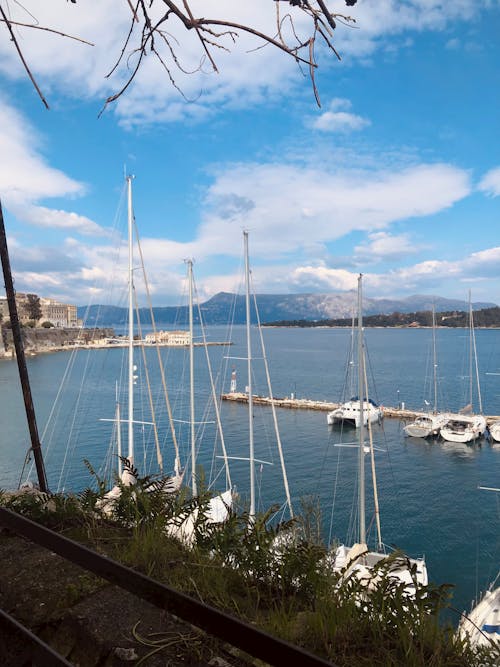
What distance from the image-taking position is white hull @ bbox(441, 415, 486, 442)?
98.9 ft

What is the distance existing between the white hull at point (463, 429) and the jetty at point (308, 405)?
2.99 metres

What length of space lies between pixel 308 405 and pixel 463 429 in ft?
46.7

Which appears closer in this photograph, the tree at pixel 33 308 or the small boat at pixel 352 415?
the small boat at pixel 352 415

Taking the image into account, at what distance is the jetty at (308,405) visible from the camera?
37906mm

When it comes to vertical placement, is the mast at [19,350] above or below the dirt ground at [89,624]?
above

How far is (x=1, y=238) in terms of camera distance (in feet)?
11.6

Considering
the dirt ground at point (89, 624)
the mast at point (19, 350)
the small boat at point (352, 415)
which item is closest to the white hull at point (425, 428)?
the small boat at point (352, 415)

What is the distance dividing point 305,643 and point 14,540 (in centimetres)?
185

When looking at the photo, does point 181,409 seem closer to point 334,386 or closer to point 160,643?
point 334,386

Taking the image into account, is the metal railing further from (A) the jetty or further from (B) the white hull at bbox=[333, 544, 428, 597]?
(A) the jetty

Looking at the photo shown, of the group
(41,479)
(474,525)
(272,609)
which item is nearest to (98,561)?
(272,609)

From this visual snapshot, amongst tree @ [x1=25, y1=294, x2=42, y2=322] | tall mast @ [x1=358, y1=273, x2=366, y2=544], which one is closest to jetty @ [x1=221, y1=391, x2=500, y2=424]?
tall mast @ [x1=358, y1=273, x2=366, y2=544]

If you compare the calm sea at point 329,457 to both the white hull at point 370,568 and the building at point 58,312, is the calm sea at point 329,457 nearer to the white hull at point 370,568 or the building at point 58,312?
the white hull at point 370,568

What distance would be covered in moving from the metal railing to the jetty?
33.1m
